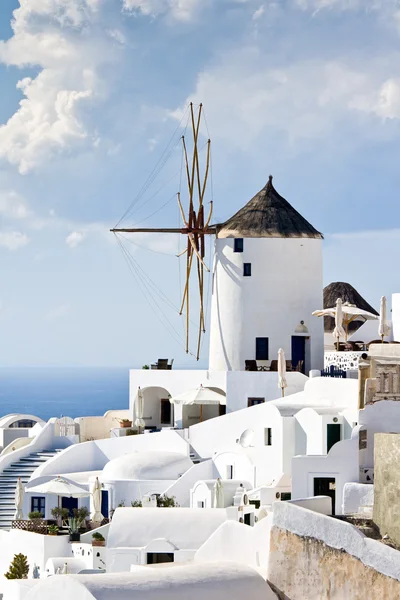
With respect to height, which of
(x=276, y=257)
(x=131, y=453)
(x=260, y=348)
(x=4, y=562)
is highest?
(x=276, y=257)

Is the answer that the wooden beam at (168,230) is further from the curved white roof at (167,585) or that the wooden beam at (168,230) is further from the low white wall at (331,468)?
the curved white roof at (167,585)

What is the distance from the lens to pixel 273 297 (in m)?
38.4

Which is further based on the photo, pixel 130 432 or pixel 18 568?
pixel 130 432

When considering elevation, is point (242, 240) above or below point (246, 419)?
above

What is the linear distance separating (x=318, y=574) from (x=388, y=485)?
6.00ft

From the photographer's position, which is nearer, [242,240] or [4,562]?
[4,562]

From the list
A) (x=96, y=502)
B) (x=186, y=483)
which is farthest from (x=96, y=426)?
(x=96, y=502)

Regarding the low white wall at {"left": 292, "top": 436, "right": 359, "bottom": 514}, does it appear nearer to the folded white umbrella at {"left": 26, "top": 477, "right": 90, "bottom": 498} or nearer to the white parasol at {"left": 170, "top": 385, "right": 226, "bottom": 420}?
the folded white umbrella at {"left": 26, "top": 477, "right": 90, "bottom": 498}

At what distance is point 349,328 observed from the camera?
42344 millimetres

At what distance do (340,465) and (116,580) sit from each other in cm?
1361

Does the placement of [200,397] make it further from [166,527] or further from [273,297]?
[166,527]

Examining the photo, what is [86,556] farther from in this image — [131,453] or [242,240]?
[242,240]

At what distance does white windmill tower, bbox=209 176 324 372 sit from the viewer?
38312 millimetres

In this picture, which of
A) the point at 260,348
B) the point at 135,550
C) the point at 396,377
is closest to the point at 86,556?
the point at 135,550
